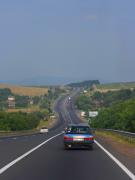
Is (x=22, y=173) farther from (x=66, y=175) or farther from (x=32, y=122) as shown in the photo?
(x=32, y=122)

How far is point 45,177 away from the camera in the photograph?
1825 centimetres

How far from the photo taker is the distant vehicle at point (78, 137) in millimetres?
33875

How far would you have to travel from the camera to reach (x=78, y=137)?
3381 centimetres

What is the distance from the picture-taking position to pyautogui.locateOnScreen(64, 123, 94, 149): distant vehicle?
33875 millimetres

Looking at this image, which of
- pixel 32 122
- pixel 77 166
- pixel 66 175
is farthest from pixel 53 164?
pixel 32 122

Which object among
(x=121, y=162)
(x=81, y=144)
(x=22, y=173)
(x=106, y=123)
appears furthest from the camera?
(x=106, y=123)

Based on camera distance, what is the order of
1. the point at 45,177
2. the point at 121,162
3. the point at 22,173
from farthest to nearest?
the point at 121,162 → the point at 22,173 → the point at 45,177

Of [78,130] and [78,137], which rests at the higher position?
[78,130]

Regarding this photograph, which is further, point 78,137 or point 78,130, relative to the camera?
point 78,130

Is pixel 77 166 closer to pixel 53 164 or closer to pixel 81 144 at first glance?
pixel 53 164

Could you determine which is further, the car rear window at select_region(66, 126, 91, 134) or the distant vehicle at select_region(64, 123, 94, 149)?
the car rear window at select_region(66, 126, 91, 134)

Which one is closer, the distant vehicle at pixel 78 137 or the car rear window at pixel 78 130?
the distant vehicle at pixel 78 137

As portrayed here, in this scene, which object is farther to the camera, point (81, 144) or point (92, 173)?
point (81, 144)

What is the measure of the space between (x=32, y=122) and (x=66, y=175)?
161m
